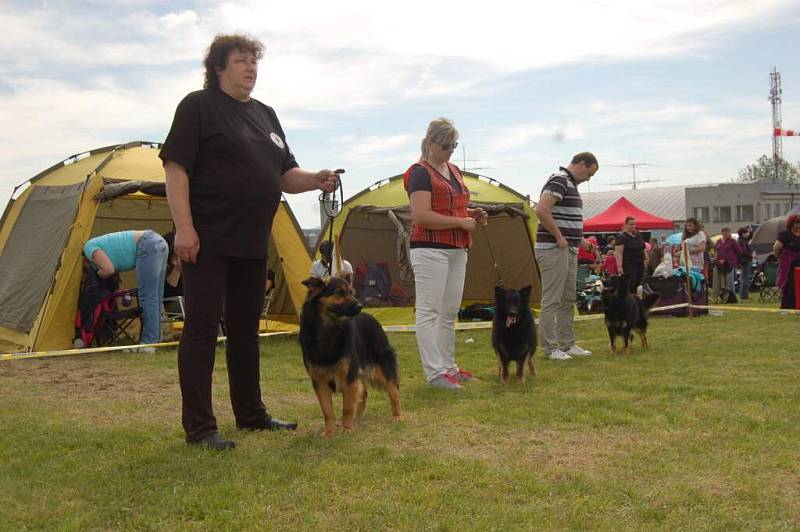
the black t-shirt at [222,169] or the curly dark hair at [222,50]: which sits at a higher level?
the curly dark hair at [222,50]

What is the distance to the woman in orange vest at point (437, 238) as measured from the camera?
16.8 ft

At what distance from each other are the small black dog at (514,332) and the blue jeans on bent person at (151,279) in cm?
385

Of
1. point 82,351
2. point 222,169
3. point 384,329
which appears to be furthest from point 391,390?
point 384,329

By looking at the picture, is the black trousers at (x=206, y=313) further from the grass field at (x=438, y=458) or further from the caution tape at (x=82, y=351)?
the caution tape at (x=82, y=351)

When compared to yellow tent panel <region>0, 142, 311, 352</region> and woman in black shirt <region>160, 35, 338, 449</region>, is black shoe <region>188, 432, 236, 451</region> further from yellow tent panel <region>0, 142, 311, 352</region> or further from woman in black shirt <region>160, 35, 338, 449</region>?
yellow tent panel <region>0, 142, 311, 352</region>

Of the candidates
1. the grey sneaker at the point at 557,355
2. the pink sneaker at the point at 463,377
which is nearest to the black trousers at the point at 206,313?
the pink sneaker at the point at 463,377

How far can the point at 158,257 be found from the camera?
7.95 metres

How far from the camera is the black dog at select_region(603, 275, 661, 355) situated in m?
7.37

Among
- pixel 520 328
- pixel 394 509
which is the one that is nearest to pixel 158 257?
pixel 520 328

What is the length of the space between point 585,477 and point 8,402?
12.6ft

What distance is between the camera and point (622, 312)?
739 centimetres

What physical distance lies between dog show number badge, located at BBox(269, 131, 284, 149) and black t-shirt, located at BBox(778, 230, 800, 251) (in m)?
9.40

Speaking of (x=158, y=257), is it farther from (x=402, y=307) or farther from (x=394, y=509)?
(x=394, y=509)

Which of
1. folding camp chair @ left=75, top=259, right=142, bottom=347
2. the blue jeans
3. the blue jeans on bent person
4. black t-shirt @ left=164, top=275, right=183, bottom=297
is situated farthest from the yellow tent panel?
the blue jeans
